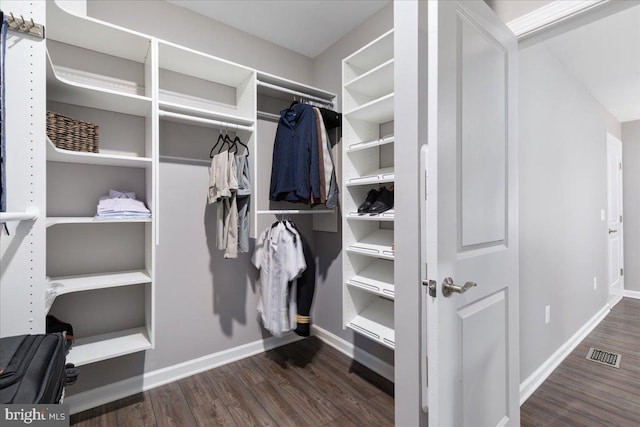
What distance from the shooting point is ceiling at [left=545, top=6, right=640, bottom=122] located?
212cm

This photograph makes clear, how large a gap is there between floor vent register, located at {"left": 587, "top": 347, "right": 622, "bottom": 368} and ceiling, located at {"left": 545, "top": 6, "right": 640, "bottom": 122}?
8.22 ft

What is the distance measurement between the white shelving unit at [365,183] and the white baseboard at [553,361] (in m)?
0.97

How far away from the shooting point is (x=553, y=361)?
223 centimetres

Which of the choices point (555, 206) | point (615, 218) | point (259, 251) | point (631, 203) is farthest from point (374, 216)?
point (631, 203)

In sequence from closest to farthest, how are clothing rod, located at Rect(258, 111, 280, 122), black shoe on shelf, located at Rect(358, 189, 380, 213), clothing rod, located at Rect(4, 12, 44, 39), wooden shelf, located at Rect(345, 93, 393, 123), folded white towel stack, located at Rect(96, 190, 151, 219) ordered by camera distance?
clothing rod, located at Rect(4, 12, 44, 39) → folded white towel stack, located at Rect(96, 190, 151, 219) → wooden shelf, located at Rect(345, 93, 393, 123) → black shoe on shelf, located at Rect(358, 189, 380, 213) → clothing rod, located at Rect(258, 111, 280, 122)

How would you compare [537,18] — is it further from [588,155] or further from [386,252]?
[588,155]

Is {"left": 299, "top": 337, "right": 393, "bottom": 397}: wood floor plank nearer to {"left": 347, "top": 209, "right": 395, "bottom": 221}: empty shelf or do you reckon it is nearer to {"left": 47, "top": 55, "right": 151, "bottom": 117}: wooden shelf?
{"left": 347, "top": 209, "right": 395, "bottom": 221}: empty shelf

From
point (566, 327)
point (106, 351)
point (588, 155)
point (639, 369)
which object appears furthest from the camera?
point (588, 155)

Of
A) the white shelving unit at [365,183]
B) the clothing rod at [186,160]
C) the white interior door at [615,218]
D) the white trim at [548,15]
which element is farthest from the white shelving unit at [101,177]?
the white interior door at [615,218]

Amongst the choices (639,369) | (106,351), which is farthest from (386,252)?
(639,369)

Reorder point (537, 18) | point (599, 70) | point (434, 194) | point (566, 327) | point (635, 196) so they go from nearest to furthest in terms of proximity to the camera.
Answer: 1. point (434, 194)
2. point (537, 18)
3. point (566, 327)
4. point (599, 70)
5. point (635, 196)

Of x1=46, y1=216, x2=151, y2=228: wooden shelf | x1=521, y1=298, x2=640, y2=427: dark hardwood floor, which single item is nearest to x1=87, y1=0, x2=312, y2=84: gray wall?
x1=46, y1=216, x2=151, y2=228: wooden shelf

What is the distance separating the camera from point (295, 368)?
226 centimetres

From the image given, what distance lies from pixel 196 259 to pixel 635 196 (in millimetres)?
5765
